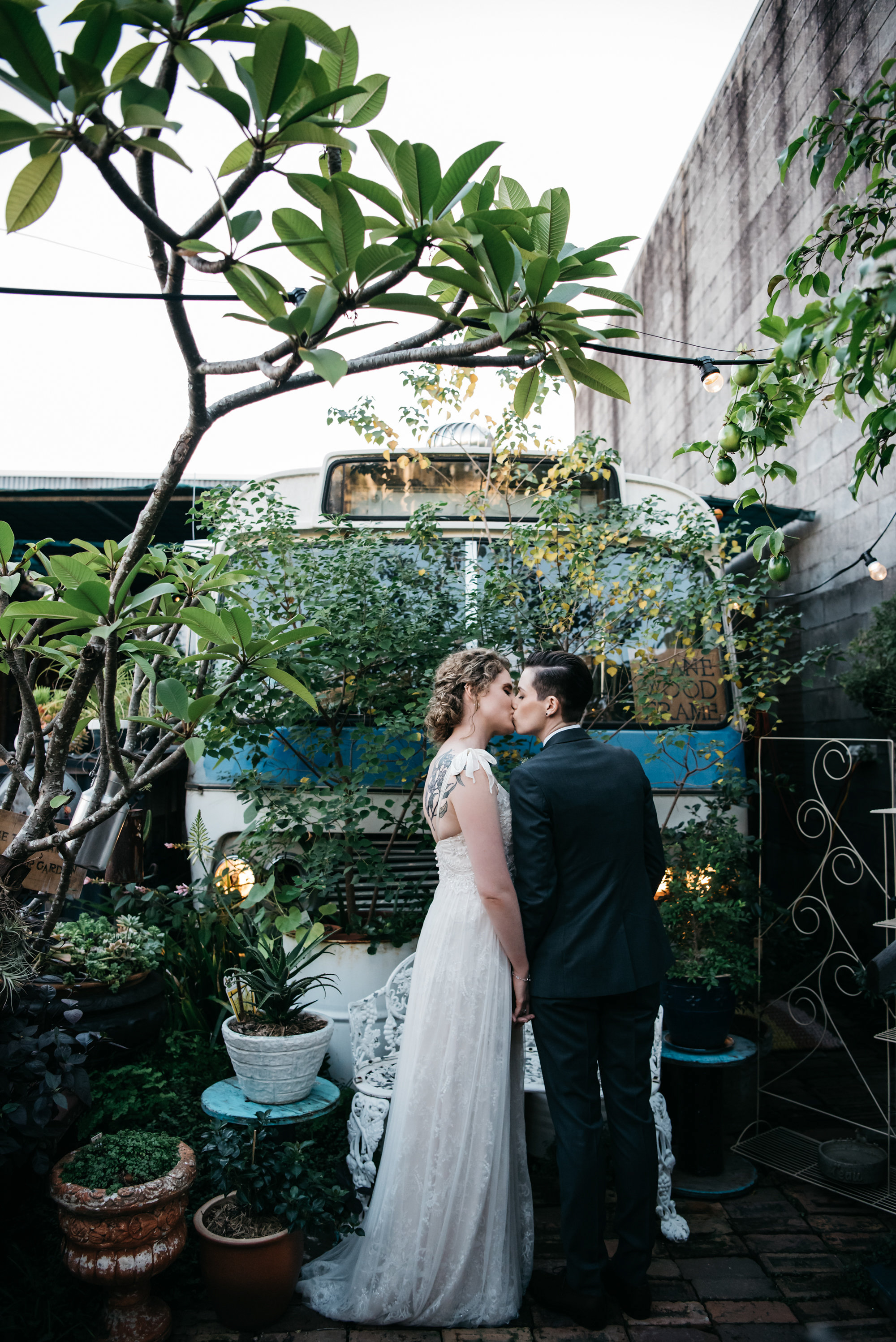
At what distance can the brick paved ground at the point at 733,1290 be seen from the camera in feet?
8.36

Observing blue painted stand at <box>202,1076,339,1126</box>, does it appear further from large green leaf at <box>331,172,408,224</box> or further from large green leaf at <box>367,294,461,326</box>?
large green leaf at <box>331,172,408,224</box>

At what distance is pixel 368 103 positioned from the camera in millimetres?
1336

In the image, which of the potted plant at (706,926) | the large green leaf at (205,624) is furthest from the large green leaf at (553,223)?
the potted plant at (706,926)

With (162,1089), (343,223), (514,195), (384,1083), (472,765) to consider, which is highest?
(514,195)

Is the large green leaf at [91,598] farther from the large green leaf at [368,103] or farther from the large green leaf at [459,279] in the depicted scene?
the large green leaf at [368,103]

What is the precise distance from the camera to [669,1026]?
3.68m

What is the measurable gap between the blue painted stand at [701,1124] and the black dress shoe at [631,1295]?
0.88 m

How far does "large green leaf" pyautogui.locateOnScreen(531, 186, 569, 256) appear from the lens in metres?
1.32

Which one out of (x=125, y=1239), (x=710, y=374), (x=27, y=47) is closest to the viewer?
(x=27, y=47)

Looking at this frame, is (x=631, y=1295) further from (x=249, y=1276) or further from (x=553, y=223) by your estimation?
(x=553, y=223)

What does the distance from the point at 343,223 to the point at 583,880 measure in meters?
2.08

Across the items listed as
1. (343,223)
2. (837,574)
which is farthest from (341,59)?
(837,574)

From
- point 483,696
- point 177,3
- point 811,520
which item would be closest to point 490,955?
point 483,696

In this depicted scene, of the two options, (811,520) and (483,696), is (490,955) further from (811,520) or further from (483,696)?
(811,520)
